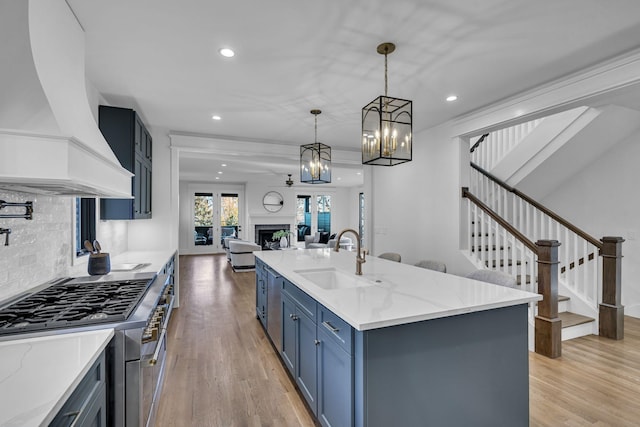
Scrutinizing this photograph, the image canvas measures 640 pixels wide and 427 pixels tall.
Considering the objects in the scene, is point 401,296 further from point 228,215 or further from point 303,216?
point 303,216

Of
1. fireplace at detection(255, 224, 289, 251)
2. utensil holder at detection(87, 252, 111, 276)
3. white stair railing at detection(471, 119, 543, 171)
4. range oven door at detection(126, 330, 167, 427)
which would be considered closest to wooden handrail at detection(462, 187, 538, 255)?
white stair railing at detection(471, 119, 543, 171)

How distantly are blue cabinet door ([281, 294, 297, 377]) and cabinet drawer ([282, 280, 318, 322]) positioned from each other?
0.07 metres

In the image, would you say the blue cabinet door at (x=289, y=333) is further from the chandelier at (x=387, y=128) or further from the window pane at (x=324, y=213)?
the window pane at (x=324, y=213)

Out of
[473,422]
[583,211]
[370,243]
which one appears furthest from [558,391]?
[370,243]

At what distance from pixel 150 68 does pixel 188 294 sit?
377 centimetres

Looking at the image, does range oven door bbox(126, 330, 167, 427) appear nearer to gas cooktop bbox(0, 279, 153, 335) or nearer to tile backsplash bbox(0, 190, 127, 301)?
gas cooktop bbox(0, 279, 153, 335)

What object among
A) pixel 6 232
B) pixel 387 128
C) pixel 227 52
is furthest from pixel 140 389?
pixel 227 52

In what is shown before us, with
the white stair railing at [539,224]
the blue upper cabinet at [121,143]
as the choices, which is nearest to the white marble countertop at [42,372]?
the blue upper cabinet at [121,143]

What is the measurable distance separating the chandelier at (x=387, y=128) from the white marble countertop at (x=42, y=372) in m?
1.93

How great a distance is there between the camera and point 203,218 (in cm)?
1098

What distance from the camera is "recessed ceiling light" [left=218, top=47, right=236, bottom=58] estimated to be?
242 cm

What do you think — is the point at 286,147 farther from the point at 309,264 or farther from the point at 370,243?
the point at 309,264

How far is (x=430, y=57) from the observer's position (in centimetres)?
254

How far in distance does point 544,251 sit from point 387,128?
1991 millimetres
